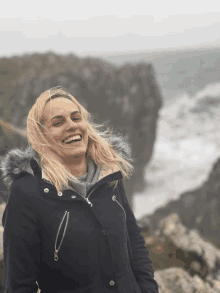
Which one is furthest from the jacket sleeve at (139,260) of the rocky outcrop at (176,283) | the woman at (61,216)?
the rocky outcrop at (176,283)

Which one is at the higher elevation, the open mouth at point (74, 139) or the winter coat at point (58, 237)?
the open mouth at point (74, 139)

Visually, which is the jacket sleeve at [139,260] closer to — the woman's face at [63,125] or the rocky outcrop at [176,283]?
the woman's face at [63,125]

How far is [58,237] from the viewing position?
2.66 ft

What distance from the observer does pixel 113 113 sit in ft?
29.4

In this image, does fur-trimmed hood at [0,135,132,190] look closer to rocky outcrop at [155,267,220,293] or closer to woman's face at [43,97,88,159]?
woman's face at [43,97,88,159]

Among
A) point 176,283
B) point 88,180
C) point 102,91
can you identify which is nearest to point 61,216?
point 88,180

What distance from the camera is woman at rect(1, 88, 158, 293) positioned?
0.79 m

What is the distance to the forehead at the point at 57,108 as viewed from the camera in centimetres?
89

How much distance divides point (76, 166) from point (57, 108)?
248 millimetres

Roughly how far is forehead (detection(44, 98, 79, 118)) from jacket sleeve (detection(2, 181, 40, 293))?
30 centimetres

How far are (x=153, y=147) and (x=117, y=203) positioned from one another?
28.1 ft

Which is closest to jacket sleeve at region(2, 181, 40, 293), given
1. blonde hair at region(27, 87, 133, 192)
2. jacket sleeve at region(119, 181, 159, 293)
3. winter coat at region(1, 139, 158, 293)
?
winter coat at region(1, 139, 158, 293)

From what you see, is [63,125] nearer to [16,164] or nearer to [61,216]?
[16,164]

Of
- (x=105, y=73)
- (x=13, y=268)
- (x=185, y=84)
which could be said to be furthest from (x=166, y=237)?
(x=105, y=73)
